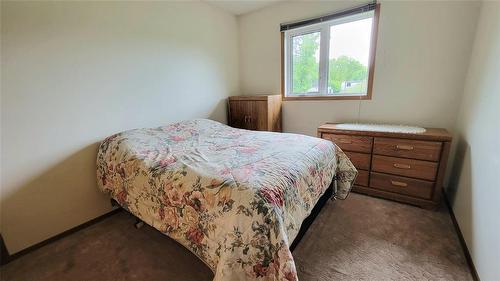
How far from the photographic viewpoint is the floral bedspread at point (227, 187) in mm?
948

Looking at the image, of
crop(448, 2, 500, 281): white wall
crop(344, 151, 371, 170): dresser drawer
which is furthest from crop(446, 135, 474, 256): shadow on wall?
crop(344, 151, 371, 170): dresser drawer

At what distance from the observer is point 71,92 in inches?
67.1

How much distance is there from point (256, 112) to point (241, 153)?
139 centimetres

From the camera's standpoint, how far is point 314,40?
108 inches

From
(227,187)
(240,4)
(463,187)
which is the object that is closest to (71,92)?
(227,187)

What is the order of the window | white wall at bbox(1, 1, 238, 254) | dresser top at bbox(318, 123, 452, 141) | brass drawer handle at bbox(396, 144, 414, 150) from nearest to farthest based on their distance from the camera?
white wall at bbox(1, 1, 238, 254), dresser top at bbox(318, 123, 452, 141), brass drawer handle at bbox(396, 144, 414, 150), the window

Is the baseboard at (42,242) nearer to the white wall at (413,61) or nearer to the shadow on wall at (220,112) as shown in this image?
the shadow on wall at (220,112)

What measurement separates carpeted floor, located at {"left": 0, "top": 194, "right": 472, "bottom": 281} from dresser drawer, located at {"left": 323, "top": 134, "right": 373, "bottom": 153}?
0.63 meters

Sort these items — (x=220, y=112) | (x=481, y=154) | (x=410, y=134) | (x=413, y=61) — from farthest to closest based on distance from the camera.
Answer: (x=220, y=112) → (x=413, y=61) → (x=410, y=134) → (x=481, y=154)

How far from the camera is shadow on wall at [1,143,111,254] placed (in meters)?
1.53

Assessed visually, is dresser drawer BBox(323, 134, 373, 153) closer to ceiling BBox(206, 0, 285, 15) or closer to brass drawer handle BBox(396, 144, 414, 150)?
brass drawer handle BBox(396, 144, 414, 150)

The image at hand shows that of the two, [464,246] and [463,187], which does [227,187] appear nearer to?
[464,246]

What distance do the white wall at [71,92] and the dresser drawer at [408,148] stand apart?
2.24m

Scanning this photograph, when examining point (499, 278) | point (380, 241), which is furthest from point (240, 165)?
point (499, 278)
